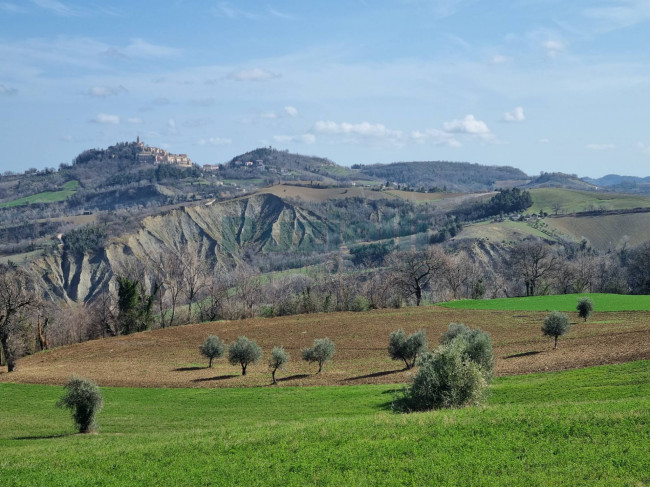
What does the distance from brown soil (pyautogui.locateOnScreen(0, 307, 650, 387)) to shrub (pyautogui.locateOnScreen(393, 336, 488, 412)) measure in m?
17.3

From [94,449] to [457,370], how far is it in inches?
622

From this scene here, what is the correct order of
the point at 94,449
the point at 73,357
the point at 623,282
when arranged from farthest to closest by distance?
the point at 623,282 → the point at 73,357 → the point at 94,449

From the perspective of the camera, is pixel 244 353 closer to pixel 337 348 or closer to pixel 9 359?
pixel 337 348

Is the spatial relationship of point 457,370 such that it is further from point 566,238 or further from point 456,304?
point 566,238

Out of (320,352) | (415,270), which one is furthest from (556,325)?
(415,270)

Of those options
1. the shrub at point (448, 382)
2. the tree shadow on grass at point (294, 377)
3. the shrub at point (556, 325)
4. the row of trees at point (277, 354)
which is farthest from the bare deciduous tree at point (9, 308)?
the shrub at point (556, 325)

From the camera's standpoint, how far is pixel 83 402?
110 ft

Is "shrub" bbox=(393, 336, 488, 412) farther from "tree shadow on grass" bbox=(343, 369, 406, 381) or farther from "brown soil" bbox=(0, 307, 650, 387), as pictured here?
"tree shadow on grass" bbox=(343, 369, 406, 381)

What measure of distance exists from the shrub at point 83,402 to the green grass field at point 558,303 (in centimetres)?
6464

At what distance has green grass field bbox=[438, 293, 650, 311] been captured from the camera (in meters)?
79.8

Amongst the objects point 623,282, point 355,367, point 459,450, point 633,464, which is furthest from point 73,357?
point 623,282

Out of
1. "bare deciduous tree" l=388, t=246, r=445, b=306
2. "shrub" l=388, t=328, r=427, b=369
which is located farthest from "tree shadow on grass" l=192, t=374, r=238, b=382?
"bare deciduous tree" l=388, t=246, r=445, b=306

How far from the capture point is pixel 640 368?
3488cm

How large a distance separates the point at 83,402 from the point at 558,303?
73.1m
